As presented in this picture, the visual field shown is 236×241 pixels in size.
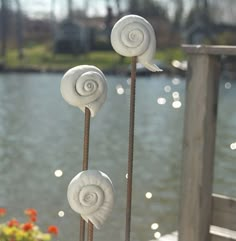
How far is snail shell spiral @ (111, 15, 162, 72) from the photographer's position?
121 inches

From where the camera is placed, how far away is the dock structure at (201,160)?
12.3 feet

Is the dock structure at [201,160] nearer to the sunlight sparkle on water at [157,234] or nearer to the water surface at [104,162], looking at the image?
the water surface at [104,162]

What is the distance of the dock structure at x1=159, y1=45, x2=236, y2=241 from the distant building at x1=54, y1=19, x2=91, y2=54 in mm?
65168

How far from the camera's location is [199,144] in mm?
3787

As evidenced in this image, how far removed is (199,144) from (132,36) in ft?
3.31

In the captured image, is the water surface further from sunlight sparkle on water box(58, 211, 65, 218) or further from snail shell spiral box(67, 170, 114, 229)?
snail shell spiral box(67, 170, 114, 229)

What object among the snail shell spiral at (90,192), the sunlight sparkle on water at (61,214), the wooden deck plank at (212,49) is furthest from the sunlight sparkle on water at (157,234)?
the snail shell spiral at (90,192)

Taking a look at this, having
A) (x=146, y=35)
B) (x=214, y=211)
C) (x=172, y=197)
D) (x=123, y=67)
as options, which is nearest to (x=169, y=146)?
(x=172, y=197)

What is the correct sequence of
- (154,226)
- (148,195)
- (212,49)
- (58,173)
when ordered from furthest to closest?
(58,173)
(148,195)
(154,226)
(212,49)

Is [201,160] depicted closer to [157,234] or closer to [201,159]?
[201,159]

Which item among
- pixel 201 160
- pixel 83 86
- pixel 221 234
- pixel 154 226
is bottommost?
pixel 154 226

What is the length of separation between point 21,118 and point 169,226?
1365 centimetres

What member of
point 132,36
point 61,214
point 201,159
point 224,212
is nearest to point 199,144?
point 201,159

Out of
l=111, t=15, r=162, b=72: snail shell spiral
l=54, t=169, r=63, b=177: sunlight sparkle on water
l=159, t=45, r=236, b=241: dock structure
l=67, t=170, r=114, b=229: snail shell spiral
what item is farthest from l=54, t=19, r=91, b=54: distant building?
l=67, t=170, r=114, b=229: snail shell spiral
